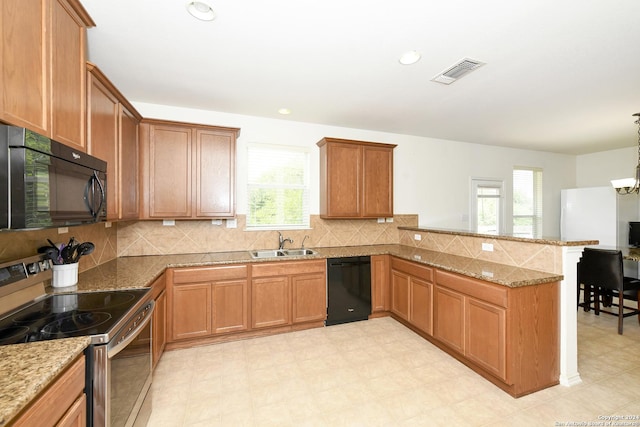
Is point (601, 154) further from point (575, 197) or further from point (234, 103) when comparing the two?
point (234, 103)

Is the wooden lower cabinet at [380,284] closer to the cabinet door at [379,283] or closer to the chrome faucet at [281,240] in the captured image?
the cabinet door at [379,283]

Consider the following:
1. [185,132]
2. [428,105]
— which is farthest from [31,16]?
[428,105]

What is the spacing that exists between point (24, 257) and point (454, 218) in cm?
523

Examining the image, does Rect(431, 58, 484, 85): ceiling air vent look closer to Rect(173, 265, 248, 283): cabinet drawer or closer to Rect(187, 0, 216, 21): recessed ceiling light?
Rect(187, 0, 216, 21): recessed ceiling light

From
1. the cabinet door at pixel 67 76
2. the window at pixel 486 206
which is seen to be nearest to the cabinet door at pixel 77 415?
the cabinet door at pixel 67 76

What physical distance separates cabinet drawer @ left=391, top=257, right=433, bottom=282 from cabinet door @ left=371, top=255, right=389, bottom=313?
Answer: 0.13m

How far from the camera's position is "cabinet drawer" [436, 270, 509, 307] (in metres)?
2.11

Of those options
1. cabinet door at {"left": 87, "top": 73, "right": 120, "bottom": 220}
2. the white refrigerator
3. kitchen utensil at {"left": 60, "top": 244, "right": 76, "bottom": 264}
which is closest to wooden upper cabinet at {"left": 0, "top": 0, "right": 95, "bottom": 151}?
cabinet door at {"left": 87, "top": 73, "right": 120, "bottom": 220}

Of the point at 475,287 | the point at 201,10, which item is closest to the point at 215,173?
the point at 201,10

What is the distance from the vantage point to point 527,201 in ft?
18.2

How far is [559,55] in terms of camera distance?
7.10ft

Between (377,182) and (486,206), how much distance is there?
8.61 ft

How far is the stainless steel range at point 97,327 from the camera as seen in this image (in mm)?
1203

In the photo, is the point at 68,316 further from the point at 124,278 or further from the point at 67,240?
the point at 67,240
